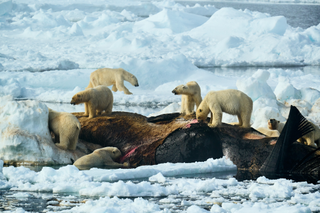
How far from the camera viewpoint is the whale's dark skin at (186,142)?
516cm

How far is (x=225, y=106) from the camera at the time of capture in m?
5.64

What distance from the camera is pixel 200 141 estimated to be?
549 centimetres

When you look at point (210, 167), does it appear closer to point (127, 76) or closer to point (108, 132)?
point (108, 132)

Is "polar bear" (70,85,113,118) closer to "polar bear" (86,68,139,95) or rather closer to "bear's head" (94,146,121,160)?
"bear's head" (94,146,121,160)

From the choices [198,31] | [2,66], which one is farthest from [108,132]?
[198,31]

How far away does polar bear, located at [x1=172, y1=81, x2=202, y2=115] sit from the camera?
619 cm

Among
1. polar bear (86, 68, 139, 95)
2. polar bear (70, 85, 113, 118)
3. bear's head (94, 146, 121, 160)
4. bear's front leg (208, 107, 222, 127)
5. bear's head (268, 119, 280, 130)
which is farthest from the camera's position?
polar bear (86, 68, 139, 95)

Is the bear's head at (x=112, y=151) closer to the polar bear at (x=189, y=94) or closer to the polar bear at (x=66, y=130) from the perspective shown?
the polar bear at (x=66, y=130)

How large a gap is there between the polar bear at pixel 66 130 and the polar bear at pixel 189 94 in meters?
1.54

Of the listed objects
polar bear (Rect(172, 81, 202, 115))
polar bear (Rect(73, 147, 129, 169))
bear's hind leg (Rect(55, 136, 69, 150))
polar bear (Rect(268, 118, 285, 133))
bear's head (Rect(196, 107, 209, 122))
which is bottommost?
polar bear (Rect(73, 147, 129, 169))

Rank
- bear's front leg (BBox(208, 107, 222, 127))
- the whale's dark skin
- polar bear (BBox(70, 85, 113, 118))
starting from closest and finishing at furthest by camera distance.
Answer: the whale's dark skin
bear's front leg (BBox(208, 107, 222, 127))
polar bear (BBox(70, 85, 113, 118))

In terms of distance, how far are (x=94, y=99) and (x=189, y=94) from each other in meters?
1.51

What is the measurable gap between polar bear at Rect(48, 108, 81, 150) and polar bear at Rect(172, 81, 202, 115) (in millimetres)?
1542

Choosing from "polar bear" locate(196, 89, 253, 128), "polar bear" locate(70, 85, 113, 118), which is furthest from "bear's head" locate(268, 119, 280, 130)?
"polar bear" locate(70, 85, 113, 118)
